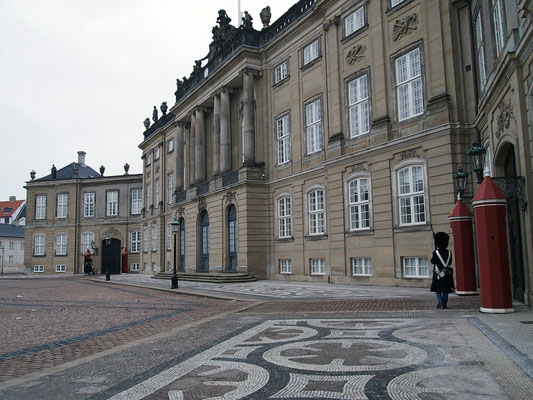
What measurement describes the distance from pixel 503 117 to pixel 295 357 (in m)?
9.64

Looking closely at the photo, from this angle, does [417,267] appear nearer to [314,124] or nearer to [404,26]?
[404,26]

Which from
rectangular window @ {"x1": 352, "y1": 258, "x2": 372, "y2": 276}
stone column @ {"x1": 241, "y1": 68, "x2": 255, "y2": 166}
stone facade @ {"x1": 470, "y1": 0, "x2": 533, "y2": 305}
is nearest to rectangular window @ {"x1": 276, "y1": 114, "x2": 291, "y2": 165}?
stone column @ {"x1": 241, "y1": 68, "x2": 255, "y2": 166}

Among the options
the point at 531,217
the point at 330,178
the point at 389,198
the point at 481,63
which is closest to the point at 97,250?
the point at 330,178

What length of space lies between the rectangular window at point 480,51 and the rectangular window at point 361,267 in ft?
29.9

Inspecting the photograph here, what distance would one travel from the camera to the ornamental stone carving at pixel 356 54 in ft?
75.8

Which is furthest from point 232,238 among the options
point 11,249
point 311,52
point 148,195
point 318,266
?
point 11,249

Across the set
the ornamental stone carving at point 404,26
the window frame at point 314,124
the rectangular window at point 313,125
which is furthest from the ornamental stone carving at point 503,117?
the rectangular window at point 313,125

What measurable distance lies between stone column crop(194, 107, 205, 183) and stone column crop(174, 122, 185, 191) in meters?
4.62

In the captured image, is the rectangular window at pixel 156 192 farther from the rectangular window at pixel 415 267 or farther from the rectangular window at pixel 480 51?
the rectangular window at pixel 480 51

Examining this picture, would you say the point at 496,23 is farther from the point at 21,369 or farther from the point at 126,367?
the point at 21,369

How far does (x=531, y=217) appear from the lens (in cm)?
1110

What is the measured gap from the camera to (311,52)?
27156mm

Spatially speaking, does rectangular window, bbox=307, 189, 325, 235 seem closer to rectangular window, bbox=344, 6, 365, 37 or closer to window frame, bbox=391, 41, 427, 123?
window frame, bbox=391, 41, 427, 123

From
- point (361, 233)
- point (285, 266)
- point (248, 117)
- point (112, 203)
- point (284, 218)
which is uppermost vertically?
point (248, 117)
